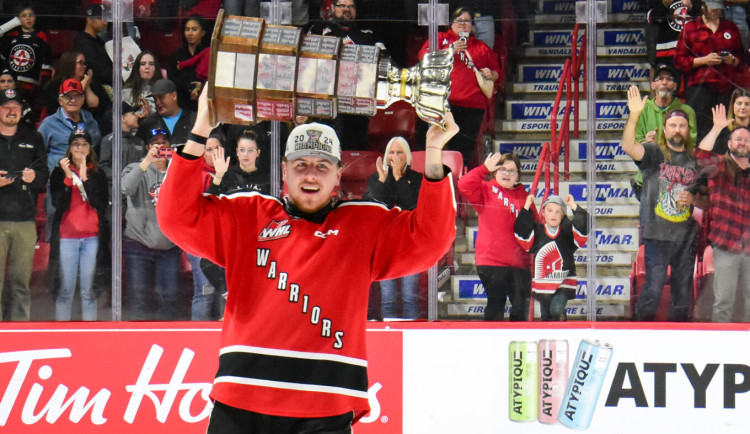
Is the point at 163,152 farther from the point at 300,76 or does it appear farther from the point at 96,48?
the point at 300,76

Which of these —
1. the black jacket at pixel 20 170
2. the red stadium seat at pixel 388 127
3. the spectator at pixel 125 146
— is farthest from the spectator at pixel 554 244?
the black jacket at pixel 20 170

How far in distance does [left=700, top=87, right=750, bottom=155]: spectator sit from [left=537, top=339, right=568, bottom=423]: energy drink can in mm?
1143

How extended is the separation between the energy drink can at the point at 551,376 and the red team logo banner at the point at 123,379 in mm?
647

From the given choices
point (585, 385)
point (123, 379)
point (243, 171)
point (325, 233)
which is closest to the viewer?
point (325, 233)

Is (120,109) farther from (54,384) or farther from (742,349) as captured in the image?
(742,349)

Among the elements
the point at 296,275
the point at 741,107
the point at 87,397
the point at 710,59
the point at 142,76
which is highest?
the point at 710,59

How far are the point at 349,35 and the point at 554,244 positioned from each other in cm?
137

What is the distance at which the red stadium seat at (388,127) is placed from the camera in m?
4.76

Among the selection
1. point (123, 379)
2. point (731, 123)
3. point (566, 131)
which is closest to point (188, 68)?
point (123, 379)

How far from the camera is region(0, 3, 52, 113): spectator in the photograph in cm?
481

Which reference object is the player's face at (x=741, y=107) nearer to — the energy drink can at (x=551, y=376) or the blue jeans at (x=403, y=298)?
the energy drink can at (x=551, y=376)

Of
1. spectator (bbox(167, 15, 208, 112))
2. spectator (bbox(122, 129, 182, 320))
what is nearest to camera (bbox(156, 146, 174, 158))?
spectator (bbox(122, 129, 182, 320))

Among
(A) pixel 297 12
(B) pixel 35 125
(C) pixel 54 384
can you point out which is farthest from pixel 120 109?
(C) pixel 54 384

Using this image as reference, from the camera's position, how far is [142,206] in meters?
4.81
